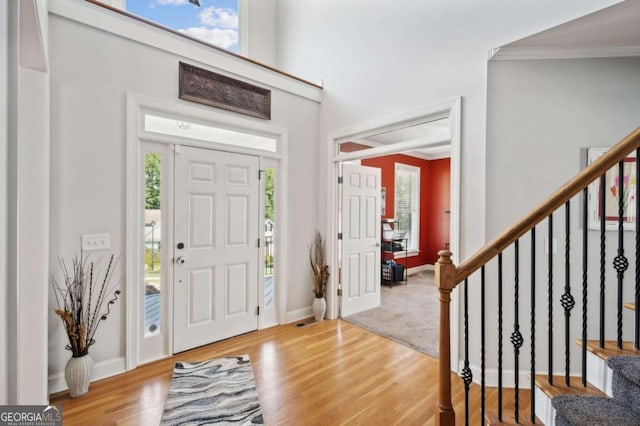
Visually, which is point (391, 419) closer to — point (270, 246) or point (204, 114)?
point (270, 246)

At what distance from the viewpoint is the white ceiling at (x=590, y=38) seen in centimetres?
196

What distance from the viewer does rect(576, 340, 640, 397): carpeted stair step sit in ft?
4.81

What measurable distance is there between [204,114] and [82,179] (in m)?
1.19

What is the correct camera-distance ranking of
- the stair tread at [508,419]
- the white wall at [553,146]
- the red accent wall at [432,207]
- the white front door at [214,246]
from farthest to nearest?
the red accent wall at [432,207]
the white front door at [214,246]
the white wall at [553,146]
the stair tread at [508,419]

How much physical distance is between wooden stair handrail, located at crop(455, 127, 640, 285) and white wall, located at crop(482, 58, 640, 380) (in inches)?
40.0

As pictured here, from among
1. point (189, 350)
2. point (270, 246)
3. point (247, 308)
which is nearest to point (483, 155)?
point (270, 246)

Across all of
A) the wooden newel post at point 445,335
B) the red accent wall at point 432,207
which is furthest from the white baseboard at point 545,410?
the red accent wall at point 432,207

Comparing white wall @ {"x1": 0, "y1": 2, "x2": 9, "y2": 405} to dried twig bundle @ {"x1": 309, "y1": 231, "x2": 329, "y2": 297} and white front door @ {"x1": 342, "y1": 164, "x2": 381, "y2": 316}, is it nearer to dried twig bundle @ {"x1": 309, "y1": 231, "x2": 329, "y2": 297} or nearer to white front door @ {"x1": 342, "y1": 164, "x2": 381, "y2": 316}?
dried twig bundle @ {"x1": 309, "y1": 231, "x2": 329, "y2": 297}

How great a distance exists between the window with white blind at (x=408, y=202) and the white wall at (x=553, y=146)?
389 centimetres

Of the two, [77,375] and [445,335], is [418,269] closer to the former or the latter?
[445,335]

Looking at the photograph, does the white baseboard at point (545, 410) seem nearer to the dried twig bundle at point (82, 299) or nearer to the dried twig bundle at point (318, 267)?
the dried twig bundle at point (318, 267)

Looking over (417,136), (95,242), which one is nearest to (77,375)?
(95,242)

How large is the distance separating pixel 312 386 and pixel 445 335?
128 centimetres

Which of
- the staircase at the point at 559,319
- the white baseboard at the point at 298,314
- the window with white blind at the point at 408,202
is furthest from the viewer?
the window with white blind at the point at 408,202
